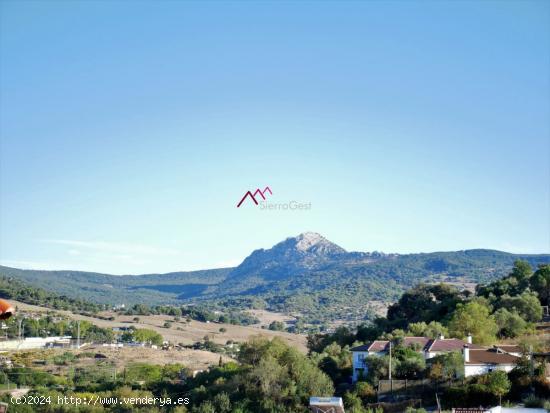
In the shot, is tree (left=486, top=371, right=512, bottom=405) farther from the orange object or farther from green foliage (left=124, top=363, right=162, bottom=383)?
green foliage (left=124, top=363, right=162, bottom=383)

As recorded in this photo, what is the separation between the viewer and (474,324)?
171 ft

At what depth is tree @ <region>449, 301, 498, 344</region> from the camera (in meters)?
50.8

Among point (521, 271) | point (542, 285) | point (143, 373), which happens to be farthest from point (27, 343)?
point (542, 285)

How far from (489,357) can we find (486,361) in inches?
36.4

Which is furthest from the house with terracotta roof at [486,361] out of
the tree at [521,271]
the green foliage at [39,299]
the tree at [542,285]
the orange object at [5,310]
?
the green foliage at [39,299]

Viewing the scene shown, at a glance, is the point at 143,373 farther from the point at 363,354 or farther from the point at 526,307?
the point at 526,307

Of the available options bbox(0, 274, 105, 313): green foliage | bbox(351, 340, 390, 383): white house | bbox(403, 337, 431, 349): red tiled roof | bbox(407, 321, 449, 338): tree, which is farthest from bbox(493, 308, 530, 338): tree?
bbox(0, 274, 105, 313): green foliage

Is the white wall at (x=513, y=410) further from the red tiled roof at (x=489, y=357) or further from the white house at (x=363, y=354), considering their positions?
the white house at (x=363, y=354)

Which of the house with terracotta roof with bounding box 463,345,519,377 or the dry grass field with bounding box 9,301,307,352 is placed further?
the dry grass field with bounding box 9,301,307,352

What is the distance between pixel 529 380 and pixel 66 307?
10598 centimetres

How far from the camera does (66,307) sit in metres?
126

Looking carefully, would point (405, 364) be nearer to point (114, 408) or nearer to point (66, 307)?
point (114, 408)

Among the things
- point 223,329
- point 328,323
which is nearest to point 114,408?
point 223,329

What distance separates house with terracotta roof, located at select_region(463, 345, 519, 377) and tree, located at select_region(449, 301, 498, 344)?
1039 centimetres
